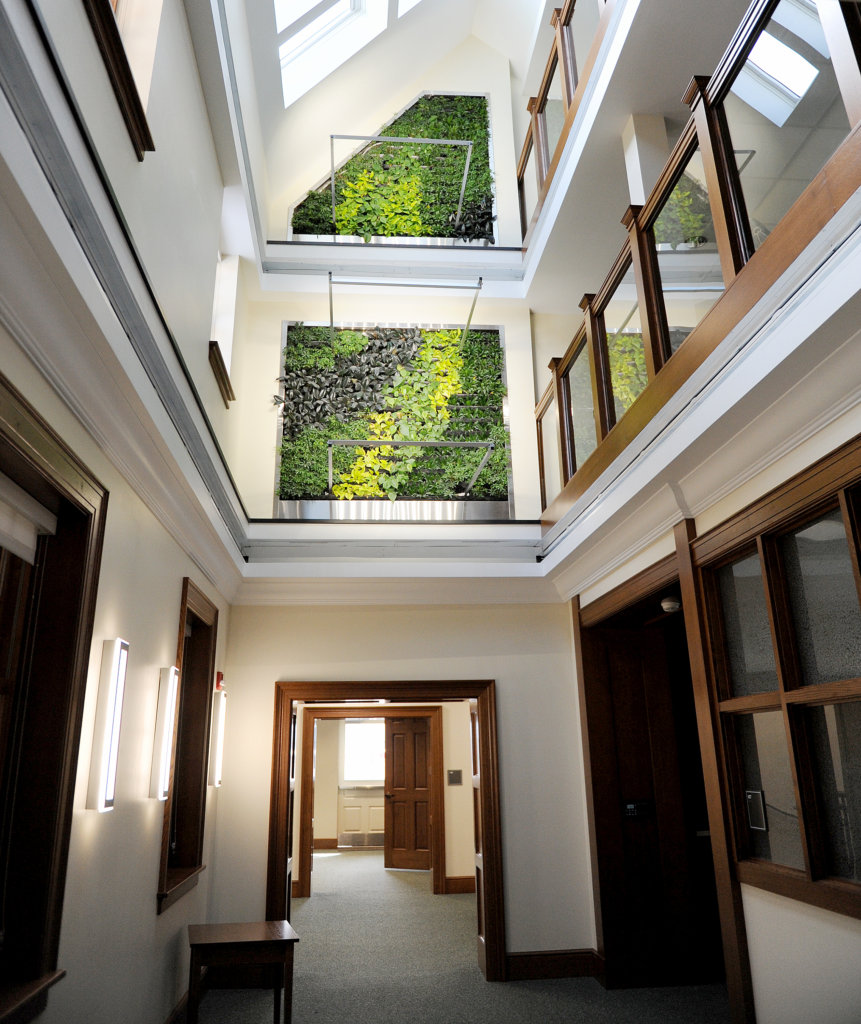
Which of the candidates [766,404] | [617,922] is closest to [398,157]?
[766,404]

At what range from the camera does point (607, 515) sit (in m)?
4.30

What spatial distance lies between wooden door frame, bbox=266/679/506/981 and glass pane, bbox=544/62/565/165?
4.32 metres

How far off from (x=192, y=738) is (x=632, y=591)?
112 inches

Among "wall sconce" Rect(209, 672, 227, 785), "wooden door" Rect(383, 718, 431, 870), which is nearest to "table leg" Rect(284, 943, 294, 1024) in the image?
"wall sconce" Rect(209, 672, 227, 785)

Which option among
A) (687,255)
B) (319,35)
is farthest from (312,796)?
(319,35)

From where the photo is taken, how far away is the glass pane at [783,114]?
8.05 ft

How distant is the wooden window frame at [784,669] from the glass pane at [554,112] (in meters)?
4.10

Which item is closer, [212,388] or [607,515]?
[607,515]

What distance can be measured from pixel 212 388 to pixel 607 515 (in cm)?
260

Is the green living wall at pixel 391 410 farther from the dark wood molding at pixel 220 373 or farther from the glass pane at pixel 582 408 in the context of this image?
the glass pane at pixel 582 408

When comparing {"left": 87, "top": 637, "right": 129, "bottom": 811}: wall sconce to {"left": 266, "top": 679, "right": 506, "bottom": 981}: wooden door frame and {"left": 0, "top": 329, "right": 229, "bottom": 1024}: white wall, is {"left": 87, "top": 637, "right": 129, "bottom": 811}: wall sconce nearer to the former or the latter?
{"left": 0, "top": 329, "right": 229, "bottom": 1024}: white wall

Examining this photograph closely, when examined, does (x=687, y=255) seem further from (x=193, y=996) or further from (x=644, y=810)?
(x=193, y=996)

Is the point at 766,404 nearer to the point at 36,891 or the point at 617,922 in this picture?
the point at 36,891

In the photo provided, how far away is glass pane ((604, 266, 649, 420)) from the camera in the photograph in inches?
157
